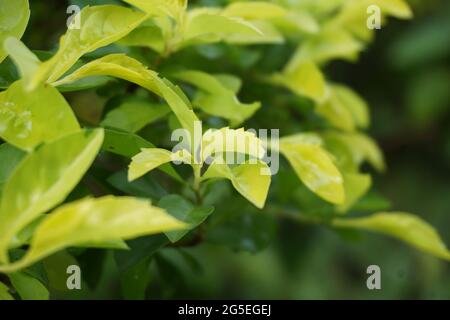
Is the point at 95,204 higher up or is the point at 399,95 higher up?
the point at 399,95

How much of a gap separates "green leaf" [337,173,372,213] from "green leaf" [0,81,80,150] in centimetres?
36

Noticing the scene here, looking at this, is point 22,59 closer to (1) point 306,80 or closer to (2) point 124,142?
(2) point 124,142

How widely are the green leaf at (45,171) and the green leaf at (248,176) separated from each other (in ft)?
0.43

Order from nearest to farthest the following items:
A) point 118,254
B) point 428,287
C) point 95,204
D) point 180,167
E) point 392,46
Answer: point 95,204 < point 118,254 < point 180,167 < point 428,287 < point 392,46

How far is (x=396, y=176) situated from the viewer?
2.14 m

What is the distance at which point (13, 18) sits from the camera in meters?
0.59

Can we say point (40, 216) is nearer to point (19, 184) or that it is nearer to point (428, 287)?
point (19, 184)

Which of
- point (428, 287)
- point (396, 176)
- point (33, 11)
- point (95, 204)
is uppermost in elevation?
point (396, 176)

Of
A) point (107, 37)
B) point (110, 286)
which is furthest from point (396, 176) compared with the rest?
point (107, 37)

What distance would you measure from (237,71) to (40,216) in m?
0.41

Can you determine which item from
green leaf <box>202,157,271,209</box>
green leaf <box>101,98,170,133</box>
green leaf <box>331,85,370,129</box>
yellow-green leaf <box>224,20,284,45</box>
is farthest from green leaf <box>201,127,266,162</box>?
green leaf <box>331,85,370,129</box>

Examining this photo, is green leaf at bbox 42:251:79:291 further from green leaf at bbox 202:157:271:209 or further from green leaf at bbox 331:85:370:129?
green leaf at bbox 331:85:370:129

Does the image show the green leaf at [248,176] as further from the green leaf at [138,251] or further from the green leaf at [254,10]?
the green leaf at [254,10]

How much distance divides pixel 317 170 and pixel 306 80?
0.69 ft
